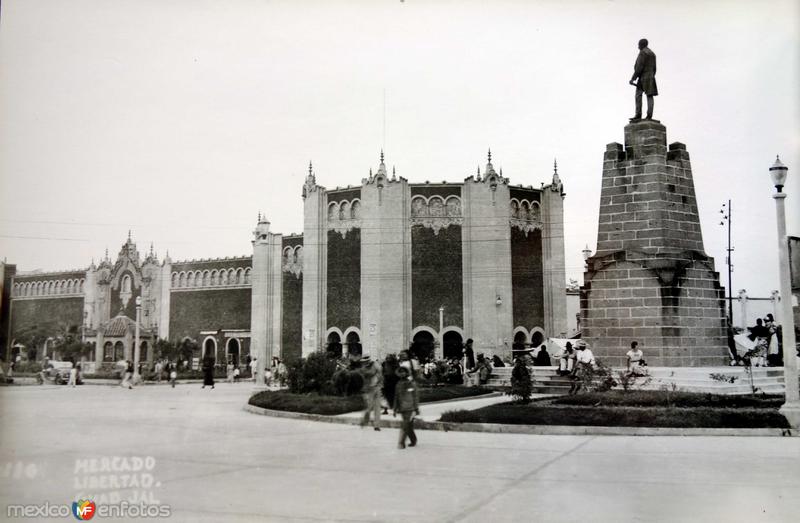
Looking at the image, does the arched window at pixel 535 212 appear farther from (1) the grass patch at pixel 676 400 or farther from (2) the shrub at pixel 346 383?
(1) the grass patch at pixel 676 400

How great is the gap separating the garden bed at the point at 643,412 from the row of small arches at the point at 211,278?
15746 mm

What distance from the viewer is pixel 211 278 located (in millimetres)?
37875

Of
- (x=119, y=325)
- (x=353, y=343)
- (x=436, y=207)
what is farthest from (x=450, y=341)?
(x=119, y=325)

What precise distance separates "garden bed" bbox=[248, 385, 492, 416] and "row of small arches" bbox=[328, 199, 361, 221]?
2040 centimetres

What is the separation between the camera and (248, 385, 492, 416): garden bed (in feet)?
50.2

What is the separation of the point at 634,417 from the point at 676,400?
1763mm

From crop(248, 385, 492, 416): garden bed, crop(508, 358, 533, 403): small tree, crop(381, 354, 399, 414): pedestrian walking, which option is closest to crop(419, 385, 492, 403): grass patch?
crop(248, 385, 492, 416): garden bed

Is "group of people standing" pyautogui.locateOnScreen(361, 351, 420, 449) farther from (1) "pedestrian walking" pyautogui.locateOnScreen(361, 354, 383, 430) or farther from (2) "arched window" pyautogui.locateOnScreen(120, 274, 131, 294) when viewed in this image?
(2) "arched window" pyautogui.locateOnScreen(120, 274, 131, 294)

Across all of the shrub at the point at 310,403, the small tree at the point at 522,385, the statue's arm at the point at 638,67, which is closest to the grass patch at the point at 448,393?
the shrub at the point at 310,403

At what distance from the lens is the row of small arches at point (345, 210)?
3900cm

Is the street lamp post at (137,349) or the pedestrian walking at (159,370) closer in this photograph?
the street lamp post at (137,349)

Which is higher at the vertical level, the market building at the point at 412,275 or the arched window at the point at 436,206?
the arched window at the point at 436,206

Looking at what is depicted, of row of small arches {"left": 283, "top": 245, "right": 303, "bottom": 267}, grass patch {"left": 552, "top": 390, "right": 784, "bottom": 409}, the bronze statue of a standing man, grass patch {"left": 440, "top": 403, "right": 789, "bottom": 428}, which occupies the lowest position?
grass patch {"left": 440, "top": 403, "right": 789, "bottom": 428}

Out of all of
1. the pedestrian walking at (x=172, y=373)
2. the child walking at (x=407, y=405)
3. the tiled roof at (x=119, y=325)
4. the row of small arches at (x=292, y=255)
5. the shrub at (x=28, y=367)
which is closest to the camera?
the child walking at (x=407, y=405)
